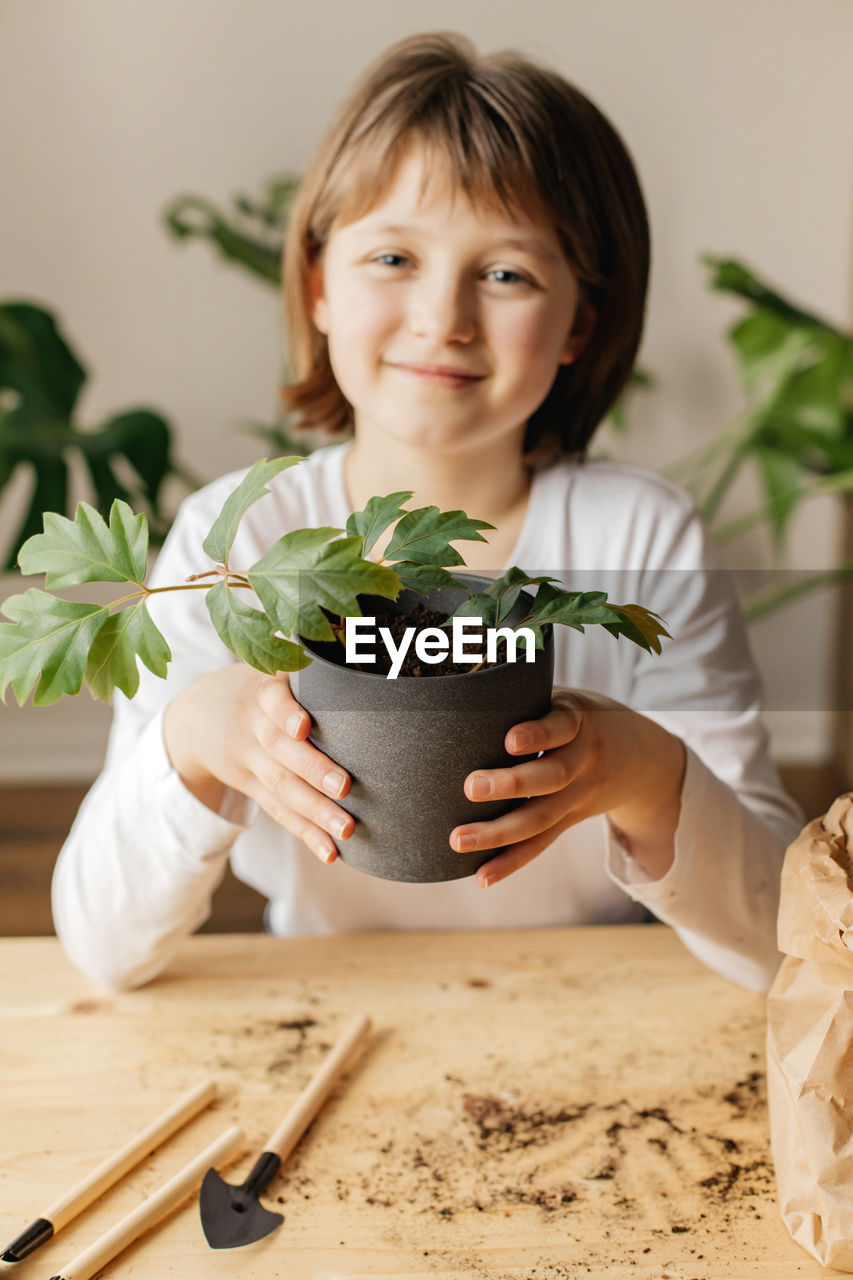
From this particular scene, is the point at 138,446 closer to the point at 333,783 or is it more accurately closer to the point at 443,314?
the point at 443,314

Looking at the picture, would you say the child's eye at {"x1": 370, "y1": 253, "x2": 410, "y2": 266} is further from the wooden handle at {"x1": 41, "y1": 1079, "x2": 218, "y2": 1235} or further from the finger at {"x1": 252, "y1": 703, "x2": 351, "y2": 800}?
the wooden handle at {"x1": 41, "y1": 1079, "x2": 218, "y2": 1235}

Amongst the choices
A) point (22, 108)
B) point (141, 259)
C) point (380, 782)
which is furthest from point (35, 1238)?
point (22, 108)

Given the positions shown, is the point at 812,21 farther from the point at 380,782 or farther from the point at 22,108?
the point at 380,782

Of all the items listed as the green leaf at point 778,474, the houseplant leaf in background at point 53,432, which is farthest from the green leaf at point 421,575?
the green leaf at point 778,474

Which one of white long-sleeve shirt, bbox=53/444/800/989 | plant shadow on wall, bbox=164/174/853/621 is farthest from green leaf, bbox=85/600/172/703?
plant shadow on wall, bbox=164/174/853/621

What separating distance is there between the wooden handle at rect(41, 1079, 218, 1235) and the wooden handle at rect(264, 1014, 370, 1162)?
0.17 feet

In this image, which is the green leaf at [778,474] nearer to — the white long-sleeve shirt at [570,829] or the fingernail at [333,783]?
the white long-sleeve shirt at [570,829]

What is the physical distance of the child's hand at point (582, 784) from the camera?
46 cm

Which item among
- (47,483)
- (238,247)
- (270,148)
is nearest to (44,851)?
(47,483)

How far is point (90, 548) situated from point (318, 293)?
0.49 m

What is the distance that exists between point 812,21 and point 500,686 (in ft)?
6.51

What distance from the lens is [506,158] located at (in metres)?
0.68

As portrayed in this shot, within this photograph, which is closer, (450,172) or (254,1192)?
(254,1192)

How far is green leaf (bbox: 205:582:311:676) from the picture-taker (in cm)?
41
